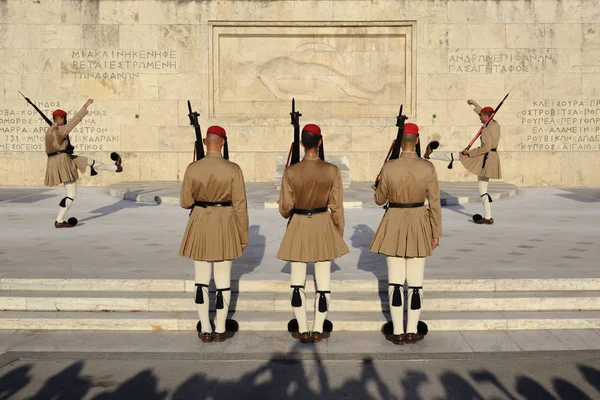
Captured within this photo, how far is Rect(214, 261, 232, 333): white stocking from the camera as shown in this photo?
6.22 metres

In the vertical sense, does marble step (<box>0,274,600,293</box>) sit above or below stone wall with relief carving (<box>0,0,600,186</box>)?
below

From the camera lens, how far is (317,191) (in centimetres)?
611

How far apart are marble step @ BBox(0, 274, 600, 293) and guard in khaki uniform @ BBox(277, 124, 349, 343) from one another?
1.12 m

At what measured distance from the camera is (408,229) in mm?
6133

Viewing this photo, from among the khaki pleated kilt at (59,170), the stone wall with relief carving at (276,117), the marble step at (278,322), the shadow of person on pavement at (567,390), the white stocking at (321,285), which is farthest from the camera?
the stone wall with relief carving at (276,117)

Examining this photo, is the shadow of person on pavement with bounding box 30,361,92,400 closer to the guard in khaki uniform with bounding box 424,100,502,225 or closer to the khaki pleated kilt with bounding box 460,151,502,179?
the guard in khaki uniform with bounding box 424,100,502,225

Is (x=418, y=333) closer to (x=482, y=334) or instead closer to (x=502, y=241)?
(x=482, y=334)

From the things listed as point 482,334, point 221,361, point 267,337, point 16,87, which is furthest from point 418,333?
point 16,87

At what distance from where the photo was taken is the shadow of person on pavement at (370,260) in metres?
7.28

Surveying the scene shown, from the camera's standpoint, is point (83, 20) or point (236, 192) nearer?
point (236, 192)

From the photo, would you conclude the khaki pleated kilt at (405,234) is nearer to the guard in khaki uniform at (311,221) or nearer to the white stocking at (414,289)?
the white stocking at (414,289)

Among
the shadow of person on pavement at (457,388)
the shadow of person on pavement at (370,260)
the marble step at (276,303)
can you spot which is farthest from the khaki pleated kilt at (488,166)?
the shadow of person on pavement at (457,388)

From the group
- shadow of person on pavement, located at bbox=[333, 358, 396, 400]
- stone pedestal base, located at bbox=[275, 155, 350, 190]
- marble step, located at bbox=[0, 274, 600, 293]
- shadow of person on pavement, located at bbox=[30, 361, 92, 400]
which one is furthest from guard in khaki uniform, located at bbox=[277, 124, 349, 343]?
stone pedestal base, located at bbox=[275, 155, 350, 190]

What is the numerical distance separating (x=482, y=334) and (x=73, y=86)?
1503cm
